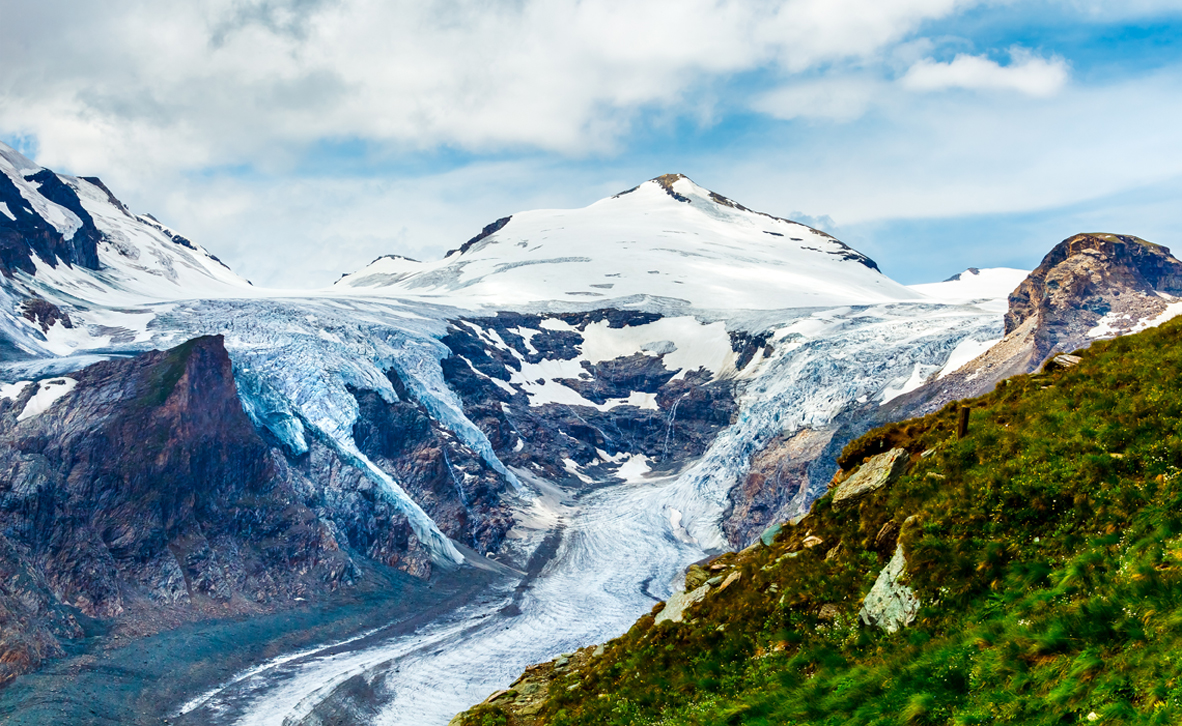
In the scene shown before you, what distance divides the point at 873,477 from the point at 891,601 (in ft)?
13.7

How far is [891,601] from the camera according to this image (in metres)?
14.0

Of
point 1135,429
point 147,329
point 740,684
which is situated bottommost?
point 740,684

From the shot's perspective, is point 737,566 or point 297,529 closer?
point 737,566

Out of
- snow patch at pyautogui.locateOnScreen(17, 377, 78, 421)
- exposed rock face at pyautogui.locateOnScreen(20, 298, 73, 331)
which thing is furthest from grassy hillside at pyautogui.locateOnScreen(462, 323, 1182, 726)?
exposed rock face at pyautogui.locateOnScreen(20, 298, 73, 331)

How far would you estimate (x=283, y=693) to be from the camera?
53250 millimetres

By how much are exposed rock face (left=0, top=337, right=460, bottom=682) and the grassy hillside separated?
5234 cm

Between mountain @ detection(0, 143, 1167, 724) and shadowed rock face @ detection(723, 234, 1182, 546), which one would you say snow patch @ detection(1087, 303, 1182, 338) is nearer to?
shadowed rock face @ detection(723, 234, 1182, 546)

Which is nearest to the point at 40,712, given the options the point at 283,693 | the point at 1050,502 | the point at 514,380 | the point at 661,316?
the point at 283,693

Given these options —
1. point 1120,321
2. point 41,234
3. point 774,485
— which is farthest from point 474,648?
point 41,234

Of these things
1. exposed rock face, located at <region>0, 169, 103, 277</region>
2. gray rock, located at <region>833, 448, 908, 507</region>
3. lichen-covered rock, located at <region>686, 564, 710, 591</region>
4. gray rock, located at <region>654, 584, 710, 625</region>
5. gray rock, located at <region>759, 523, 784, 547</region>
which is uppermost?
exposed rock face, located at <region>0, 169, 103, 277</region>

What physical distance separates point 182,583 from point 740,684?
65.1 metres

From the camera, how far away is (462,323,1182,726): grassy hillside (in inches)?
392

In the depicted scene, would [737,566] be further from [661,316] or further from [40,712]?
[661,316]

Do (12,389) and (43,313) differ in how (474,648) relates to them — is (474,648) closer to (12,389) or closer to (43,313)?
(12,389)
